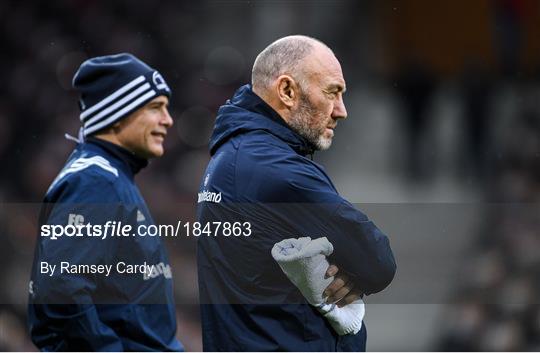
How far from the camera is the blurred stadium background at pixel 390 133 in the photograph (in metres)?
5.11

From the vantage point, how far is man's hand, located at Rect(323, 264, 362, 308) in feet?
8.16

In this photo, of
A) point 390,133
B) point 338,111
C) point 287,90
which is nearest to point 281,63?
point 287,90

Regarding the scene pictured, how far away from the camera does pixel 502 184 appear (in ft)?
19.2

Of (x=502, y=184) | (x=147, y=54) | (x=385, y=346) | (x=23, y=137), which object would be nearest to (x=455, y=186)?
(x=502, y=184)

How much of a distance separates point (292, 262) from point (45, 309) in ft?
2.37

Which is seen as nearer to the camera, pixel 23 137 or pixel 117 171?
pixel 117 171

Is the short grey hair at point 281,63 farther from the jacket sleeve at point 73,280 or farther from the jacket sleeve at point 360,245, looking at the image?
the jacket sleeve at point 73,280

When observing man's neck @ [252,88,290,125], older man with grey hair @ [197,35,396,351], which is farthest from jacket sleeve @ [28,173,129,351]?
man's neck @ [252,88,290,125]

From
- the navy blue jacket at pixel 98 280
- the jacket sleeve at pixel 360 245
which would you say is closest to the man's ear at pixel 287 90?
the jacket sleeve at pixel 360 245

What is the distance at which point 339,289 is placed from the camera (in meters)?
→ 2.51

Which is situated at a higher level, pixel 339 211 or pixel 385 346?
pixel 339 211

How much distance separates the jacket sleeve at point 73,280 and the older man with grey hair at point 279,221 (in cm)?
33

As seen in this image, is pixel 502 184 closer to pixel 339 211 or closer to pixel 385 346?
pixel 385 346

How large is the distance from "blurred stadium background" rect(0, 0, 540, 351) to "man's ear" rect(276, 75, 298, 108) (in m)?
2.27
